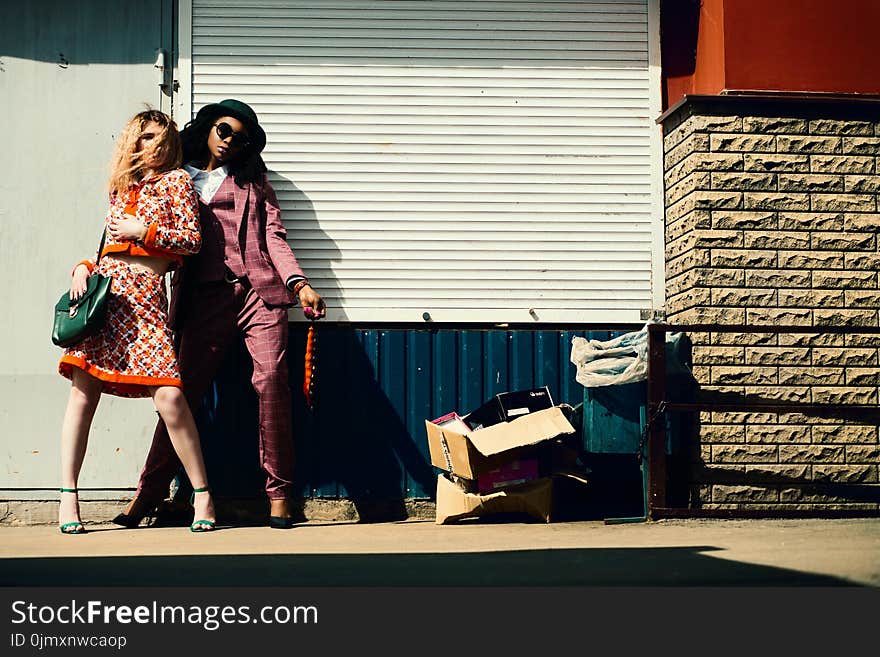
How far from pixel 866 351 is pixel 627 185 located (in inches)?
71.5

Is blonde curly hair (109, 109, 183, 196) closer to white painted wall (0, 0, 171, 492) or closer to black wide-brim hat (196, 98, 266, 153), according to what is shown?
black wide-brim hat (196, 98, 266, 153)

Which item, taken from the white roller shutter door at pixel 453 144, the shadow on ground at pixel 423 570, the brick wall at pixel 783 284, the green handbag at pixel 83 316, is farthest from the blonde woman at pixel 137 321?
the brick wall at pixel 783 284

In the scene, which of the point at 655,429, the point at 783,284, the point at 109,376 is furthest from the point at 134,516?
the point at 783,284

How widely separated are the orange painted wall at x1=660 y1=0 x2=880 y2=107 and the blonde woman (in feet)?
11.0

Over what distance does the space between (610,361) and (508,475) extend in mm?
872

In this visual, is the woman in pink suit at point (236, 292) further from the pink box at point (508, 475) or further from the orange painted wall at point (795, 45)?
the orange painted wall at point (795, 45)

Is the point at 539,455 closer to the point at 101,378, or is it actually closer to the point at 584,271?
the point at 584,271

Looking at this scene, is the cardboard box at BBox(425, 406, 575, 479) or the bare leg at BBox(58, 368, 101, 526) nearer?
the bare leg at BBox(58, 368, 101, 526)

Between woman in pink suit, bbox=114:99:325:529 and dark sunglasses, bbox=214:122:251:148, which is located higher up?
dark sunglasses, bbox=214:122:251:148

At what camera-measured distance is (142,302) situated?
21.5ft

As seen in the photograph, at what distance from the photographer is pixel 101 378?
21.0 ft

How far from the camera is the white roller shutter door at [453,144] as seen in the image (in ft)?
25.8

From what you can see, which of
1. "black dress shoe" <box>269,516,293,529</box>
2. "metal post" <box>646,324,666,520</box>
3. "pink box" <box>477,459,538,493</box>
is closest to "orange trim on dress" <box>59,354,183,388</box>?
"black dress shoe" <box>269,516,293,529</box>

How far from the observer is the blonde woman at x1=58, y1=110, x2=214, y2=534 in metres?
6.46
